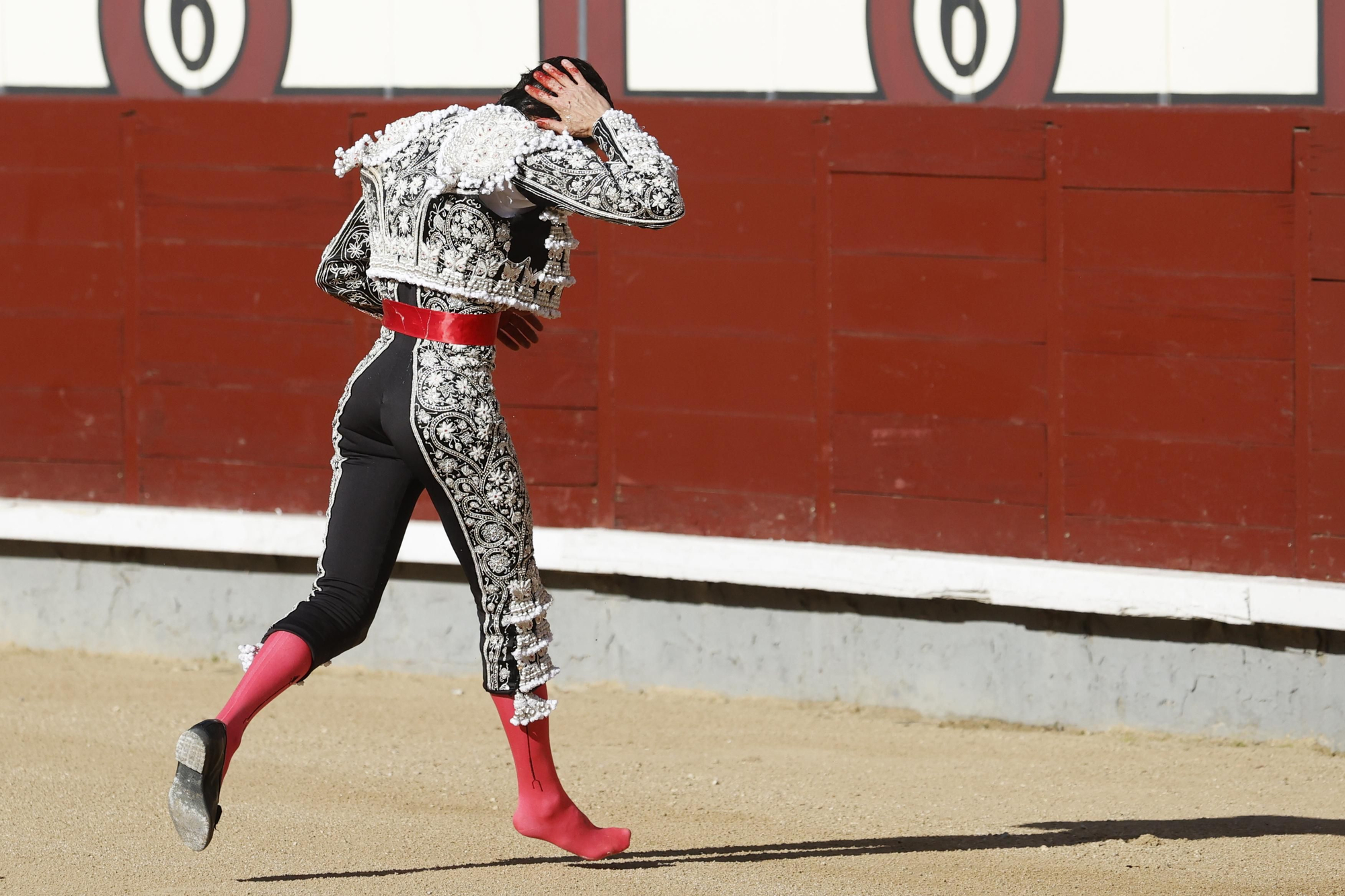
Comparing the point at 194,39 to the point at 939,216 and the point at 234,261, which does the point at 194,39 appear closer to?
the point at 234,261

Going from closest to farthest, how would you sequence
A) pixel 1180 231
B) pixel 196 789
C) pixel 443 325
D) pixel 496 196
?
pixel 196 789, pixel 496 196, pixel 443 325, pixel 1180 231

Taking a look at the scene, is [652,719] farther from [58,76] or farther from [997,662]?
[58,76]

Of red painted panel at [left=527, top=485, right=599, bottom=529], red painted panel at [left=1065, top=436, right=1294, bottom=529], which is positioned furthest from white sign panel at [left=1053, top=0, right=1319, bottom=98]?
red painted panel at [left=527, top=485, right=599, bottom=529]

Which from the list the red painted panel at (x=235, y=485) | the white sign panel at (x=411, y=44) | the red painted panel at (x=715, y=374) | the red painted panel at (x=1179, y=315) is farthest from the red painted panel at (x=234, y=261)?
the red painted panel at (x=1179, y=315)

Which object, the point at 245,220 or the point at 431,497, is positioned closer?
the point at 431,497

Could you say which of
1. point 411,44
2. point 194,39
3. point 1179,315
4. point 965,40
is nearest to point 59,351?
point 194,39

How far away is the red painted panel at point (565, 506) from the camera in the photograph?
6.38 meters

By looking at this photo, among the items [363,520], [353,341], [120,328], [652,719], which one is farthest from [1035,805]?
[120,328]

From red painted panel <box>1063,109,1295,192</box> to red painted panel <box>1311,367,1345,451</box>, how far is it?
20.1 inches

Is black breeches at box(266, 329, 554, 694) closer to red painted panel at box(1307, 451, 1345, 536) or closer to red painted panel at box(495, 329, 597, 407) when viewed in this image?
red painted panel at box(495, 329, 597, 407)

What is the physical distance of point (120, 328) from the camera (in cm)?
678

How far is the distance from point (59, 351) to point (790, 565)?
8.57 ft

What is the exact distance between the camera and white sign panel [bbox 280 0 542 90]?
20.9 feet

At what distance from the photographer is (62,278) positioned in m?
6.82
